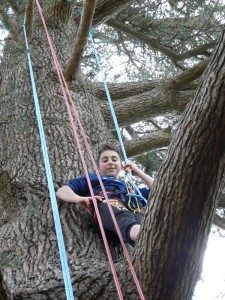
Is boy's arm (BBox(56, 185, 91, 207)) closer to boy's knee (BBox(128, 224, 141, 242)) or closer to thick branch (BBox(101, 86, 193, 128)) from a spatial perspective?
boy's knee (BBox(128, 224, 141, 242))

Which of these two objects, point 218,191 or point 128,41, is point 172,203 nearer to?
point 218,191

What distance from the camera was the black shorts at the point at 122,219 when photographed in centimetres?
213

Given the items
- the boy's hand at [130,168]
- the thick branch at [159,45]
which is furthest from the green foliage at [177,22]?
the boy's hand at [130,168]

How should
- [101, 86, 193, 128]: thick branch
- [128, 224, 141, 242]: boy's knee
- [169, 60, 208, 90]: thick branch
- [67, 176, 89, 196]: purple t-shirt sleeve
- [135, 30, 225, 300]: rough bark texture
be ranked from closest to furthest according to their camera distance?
[135, 30, 225, 300]: rough bark texture → [128, 224, 141, 242]: boy's knee → [67, 176, 89, 196]: purple t-shirt sleeve → [169, 60, 208, 90]: thick branch → [101, 86, 193, 128]: thick branch

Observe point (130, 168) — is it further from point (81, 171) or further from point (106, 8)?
point (106, 8)

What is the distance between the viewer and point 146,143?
4.09 m

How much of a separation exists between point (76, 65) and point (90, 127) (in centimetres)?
45

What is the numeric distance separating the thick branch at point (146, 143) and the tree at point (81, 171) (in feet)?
0.05

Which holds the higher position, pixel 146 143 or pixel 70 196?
pixel 146 143

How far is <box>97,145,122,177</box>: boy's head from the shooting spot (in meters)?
2.82

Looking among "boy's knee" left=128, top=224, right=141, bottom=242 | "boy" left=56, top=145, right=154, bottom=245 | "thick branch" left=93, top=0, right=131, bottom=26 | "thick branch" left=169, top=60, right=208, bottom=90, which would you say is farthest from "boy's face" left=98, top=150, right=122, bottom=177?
"thick branch" left=93, top=0, right=131, bottom=26

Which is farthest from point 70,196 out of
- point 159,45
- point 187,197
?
point 159,45

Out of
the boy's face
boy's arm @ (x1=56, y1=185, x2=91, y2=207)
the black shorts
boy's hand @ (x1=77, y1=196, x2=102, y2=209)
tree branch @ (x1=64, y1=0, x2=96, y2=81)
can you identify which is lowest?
the black shorts

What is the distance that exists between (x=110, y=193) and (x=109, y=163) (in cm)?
28
